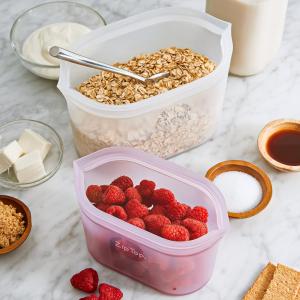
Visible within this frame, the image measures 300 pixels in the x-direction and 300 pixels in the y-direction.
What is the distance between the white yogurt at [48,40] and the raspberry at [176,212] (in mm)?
538

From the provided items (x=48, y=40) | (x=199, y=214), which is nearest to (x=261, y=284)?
(x=199, y=214)

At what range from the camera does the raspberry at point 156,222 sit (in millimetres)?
1379

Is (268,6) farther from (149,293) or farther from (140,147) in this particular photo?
(149,293)

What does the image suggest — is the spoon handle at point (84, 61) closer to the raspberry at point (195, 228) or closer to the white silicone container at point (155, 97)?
the white silicone container at point (155, 97)

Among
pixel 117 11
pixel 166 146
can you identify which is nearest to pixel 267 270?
pixel 166 146

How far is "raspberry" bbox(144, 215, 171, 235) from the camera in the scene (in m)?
1.38

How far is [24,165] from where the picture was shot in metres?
1.60

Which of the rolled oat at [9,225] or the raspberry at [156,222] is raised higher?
the raspberry at [156,222]

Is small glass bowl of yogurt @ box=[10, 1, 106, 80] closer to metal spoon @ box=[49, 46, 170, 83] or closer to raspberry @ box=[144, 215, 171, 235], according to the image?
metal spoon @ box=[49, 46, 170, 83]

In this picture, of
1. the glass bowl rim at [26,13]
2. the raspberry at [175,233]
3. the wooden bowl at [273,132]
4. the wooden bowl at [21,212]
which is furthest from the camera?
the glass bowl rim at [26,13]

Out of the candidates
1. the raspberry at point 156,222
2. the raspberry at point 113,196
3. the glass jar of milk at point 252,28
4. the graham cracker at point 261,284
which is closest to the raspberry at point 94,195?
the raspberry at point 113,196

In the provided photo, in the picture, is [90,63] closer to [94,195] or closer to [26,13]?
[94,195]

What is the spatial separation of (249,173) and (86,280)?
0.44m

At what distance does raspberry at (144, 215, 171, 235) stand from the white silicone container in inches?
9.6
